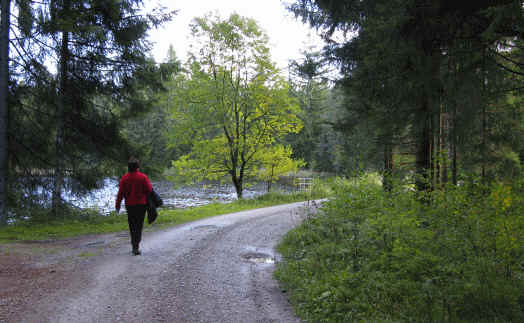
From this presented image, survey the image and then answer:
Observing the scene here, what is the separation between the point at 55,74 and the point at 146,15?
361 cm

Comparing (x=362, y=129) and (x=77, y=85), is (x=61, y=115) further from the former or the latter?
(x=362, y=129)

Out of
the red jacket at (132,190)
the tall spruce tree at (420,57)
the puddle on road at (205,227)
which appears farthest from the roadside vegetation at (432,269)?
the puddle on road at (205,227)

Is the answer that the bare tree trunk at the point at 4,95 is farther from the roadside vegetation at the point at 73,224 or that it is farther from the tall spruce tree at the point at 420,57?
the tall spruce tree at the point at 420,57

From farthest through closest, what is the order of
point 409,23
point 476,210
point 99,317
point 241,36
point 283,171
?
1. point 283,171
2. point 241,36
3. point 409,23
4. point 476,210
5. point 99,317

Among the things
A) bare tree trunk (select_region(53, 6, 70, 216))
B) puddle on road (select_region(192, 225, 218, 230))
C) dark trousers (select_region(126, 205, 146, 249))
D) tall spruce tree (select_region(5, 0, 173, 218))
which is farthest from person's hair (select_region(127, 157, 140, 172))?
bare tree trunk (select_region(53, 6, 70, 216))

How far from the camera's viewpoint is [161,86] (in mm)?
11539

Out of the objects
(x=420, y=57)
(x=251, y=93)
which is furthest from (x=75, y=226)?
(x=251, y=93)

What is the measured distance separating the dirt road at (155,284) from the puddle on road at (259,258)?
0.8 inches

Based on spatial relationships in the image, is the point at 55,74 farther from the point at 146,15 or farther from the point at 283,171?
the point at 283,171

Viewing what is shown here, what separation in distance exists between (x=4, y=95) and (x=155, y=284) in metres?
8.47

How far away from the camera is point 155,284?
4.66m

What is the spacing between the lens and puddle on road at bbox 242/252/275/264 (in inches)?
235

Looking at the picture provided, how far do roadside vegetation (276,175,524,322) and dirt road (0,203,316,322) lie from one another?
2.17 feet

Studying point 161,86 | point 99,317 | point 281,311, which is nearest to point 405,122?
point 281,311
